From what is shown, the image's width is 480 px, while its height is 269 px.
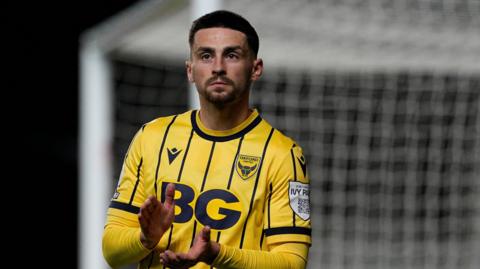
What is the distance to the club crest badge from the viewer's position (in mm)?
3203

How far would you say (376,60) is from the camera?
23.7 feet

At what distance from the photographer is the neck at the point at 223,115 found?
3287 mm

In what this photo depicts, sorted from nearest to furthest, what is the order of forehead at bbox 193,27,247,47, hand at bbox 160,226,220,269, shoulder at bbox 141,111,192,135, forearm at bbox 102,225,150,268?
hand at bbox 160,226,220,269, forearm at bbox 102,225,150,268, forehead at bbox 193,27,247,47, shoulder at bbox 141,111,192,135

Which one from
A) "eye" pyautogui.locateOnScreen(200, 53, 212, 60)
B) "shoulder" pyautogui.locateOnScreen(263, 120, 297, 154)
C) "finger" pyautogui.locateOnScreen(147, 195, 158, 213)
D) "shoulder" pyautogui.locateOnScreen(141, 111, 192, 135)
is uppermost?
"eye" pyautogui.locateOnScreen(200, 53, 212, 60)

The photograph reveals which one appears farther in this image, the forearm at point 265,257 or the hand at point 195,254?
the forearm at point 265,257

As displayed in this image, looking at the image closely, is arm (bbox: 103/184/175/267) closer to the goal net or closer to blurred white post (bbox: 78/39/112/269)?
blurred white post (bbox: 78/39/112/269)

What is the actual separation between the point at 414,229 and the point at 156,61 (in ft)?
8.01

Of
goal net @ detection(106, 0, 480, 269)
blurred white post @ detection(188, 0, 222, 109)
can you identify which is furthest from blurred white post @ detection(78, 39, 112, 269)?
blurred white post @ detection(188, 0, 222, 109)

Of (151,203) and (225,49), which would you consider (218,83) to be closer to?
(225,49)

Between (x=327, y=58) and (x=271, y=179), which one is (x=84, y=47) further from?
(x=271, y=179)
